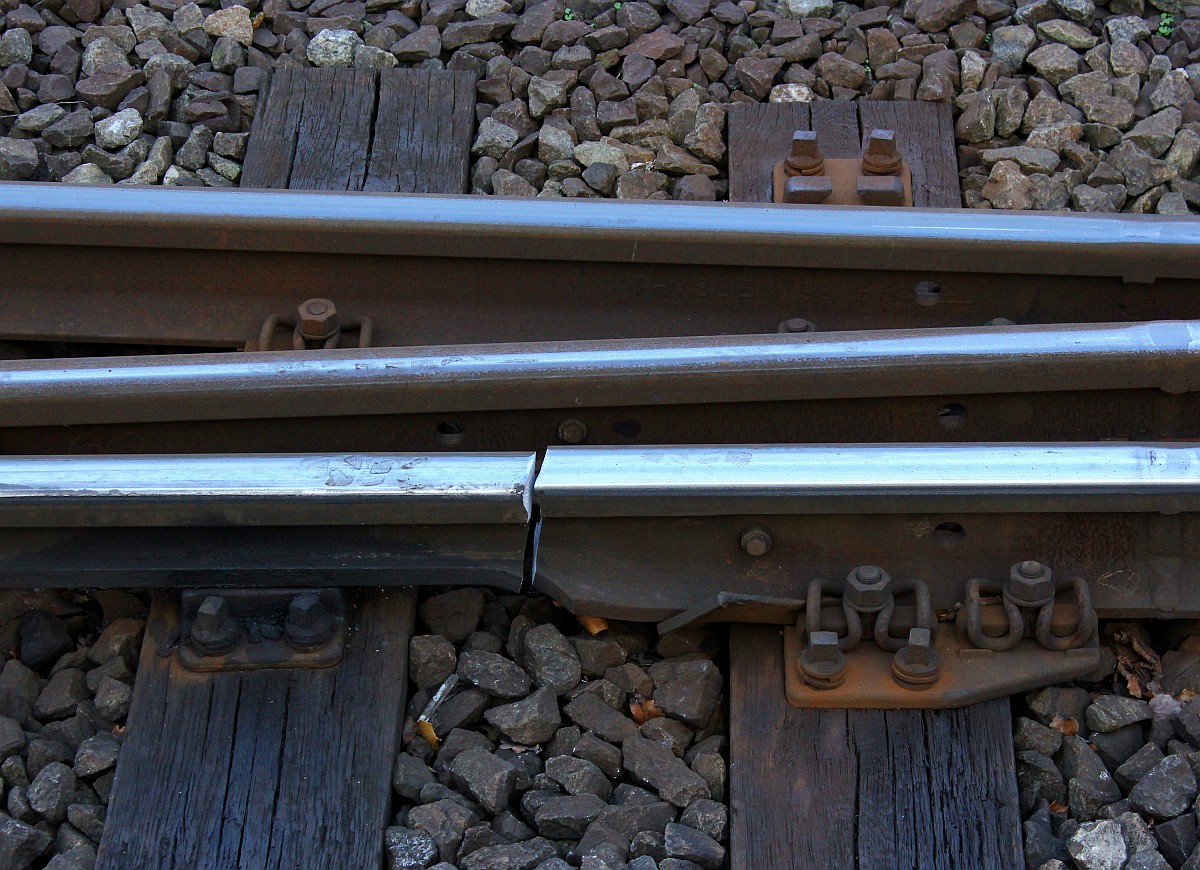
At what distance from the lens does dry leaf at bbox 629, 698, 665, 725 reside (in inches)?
125

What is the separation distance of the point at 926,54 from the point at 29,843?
3532 mm

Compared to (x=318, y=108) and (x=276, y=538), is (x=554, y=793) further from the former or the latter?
(x=318, y=108)

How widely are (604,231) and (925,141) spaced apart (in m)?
1.36

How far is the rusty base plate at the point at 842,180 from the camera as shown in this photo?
4418mm

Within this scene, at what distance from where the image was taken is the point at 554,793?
3.02 m

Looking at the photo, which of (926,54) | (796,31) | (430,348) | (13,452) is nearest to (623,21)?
(796,31)

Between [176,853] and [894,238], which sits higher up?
[894,238]

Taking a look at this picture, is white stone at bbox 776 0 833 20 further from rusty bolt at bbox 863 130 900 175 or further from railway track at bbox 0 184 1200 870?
railway track at bbox 0 184 1200 870

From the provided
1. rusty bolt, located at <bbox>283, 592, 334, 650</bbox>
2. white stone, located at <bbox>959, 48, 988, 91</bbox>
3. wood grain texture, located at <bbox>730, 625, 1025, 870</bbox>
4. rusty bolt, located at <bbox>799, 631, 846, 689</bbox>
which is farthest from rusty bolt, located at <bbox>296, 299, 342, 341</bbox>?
white stone, located at <bbox>959, 48, 988, 91</bbox>

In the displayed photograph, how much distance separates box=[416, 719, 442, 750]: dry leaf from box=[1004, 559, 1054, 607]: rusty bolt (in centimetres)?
118

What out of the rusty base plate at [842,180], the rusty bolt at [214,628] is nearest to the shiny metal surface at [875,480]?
the rusty bolt at [214,628]

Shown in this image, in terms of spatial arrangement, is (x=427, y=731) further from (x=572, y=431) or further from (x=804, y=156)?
(x=804, y=156)

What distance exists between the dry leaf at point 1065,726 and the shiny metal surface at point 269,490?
3.67 feet

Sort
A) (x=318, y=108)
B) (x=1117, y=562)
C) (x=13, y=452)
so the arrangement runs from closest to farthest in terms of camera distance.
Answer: (x=1117, y=562)
(x=13, y=452)
(x=318, y=108)
